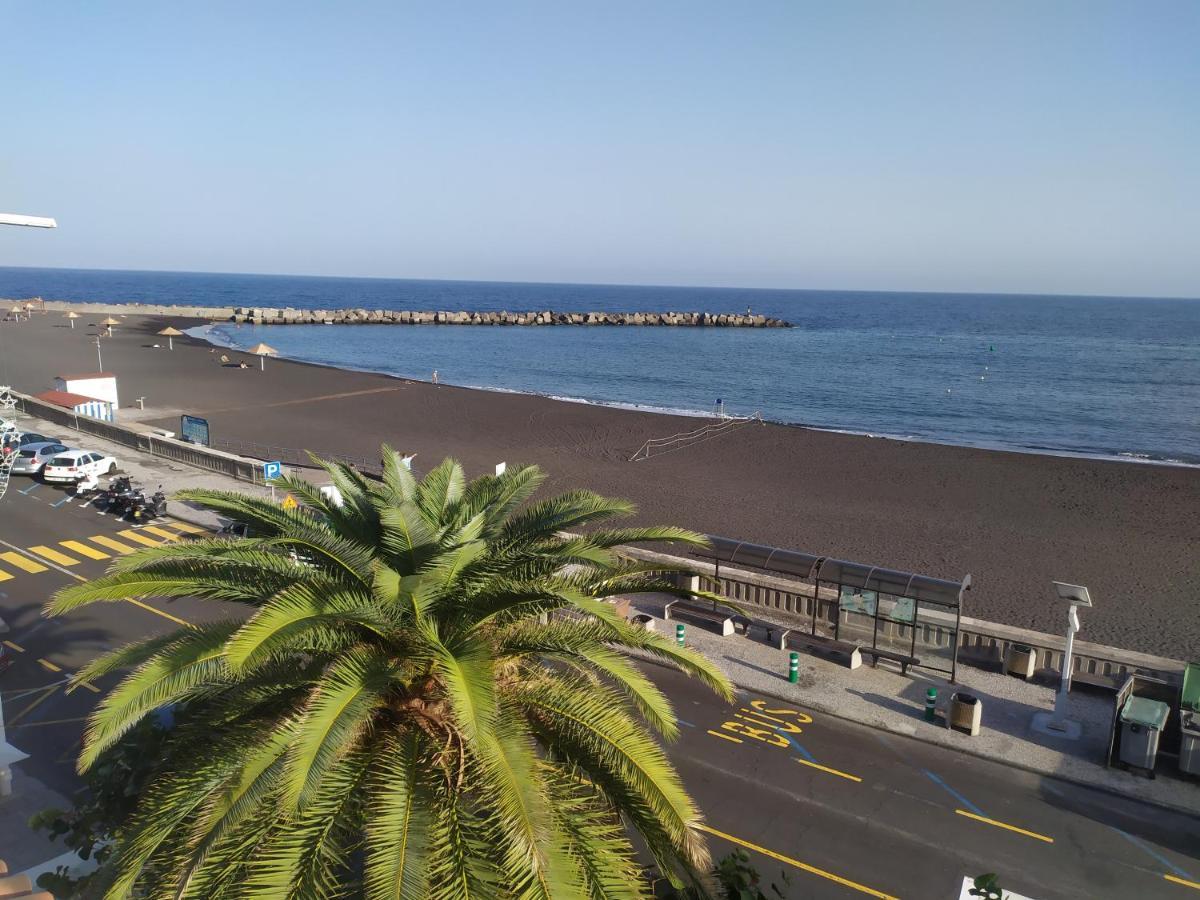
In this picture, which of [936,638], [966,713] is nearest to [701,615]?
[936,638]

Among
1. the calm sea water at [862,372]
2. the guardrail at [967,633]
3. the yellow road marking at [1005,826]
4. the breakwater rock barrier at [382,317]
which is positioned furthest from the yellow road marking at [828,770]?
the breakwater rock barrier at [382,317]

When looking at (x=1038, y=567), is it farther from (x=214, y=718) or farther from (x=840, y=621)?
(x=214, y=718)

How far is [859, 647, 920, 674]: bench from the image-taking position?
54.1ft

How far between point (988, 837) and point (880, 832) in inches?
55.9

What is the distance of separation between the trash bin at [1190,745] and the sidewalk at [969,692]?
0.22 metres

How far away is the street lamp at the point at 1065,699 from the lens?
14.2 metres

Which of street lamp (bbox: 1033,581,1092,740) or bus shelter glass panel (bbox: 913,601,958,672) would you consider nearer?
street lamp (bbox: 1033,581,1092,740)

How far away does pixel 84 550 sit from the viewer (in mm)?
22734

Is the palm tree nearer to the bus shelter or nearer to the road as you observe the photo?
the road

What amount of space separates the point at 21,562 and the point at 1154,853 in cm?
2468

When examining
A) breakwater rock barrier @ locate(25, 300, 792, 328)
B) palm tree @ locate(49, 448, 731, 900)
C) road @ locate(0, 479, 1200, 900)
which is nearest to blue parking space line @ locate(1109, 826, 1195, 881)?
road @ locate(0, 479, 1200, 900)

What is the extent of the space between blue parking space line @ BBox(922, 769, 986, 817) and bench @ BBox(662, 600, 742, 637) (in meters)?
5.98

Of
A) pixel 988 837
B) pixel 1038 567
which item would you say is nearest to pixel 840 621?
pixel 988 837

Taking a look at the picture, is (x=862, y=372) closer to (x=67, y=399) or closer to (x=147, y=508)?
(x=67, y=399)
